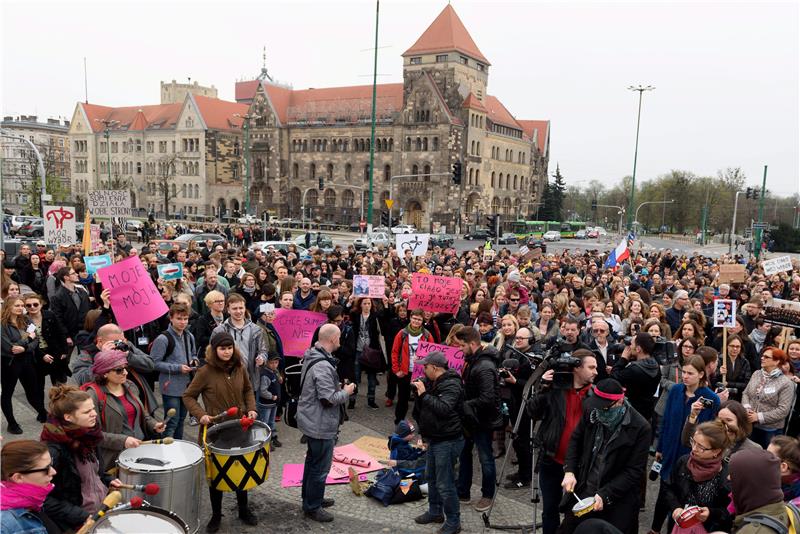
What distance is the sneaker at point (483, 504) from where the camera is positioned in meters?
6.14

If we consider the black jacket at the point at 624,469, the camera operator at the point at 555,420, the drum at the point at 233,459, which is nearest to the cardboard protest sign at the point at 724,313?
the camera operator at the point at 555,420

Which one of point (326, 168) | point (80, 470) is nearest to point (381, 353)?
point (80, 470)

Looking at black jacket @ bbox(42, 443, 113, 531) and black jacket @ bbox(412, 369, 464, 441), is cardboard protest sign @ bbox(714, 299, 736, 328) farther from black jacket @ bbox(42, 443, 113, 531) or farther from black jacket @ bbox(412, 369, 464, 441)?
black jacket @ bbox(42, 443, 113, 531)

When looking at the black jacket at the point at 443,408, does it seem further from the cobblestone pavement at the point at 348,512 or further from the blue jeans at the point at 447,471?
the cobblestone pavement at the point at 348,512

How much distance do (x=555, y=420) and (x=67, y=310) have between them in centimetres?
716

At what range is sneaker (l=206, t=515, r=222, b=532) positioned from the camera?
5.54 meters

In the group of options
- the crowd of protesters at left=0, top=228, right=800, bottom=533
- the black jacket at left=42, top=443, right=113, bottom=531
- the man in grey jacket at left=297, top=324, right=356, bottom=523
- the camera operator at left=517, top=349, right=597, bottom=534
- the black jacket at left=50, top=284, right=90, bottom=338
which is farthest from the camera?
the black jacket at left=50, top=284, right=90, bottom=338

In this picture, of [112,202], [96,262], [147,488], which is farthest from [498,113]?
[147,488]

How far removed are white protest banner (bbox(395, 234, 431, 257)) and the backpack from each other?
13.7 meters

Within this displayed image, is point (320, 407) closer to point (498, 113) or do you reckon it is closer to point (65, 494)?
point (65, 494)

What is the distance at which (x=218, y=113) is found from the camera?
3381 inches

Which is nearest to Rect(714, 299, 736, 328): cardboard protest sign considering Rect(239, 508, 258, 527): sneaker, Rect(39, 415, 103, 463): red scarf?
Rect(239, 508, 258, 527): sneaker

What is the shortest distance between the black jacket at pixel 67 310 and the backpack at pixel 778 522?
851cm

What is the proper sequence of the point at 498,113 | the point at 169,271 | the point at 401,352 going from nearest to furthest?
the point at 401,352 < the point at 169,271 < the point at 498,113
